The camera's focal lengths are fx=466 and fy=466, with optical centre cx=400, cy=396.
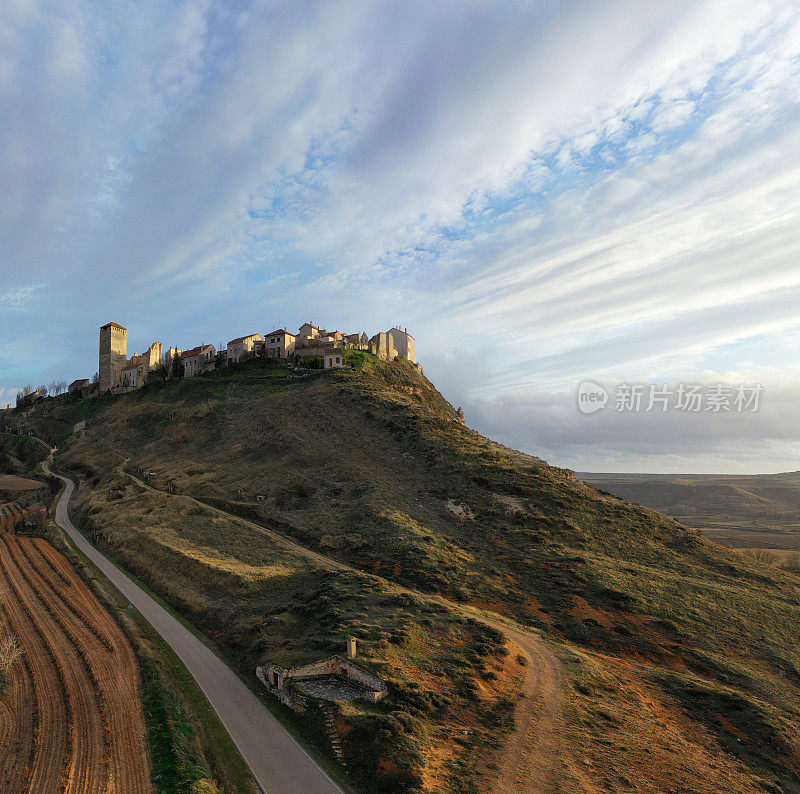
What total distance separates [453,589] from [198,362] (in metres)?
97.7

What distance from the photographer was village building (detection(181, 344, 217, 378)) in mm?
117750

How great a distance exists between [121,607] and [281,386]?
67178 millimetres

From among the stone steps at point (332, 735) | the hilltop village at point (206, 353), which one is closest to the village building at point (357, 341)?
the hilltop village at point (206, 353)

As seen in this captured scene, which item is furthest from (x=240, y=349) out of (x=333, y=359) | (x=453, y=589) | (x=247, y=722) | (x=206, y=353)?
(x=247, y=722)

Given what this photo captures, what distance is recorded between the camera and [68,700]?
22844mm

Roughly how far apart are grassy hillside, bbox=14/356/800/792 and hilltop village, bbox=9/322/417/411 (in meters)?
29.4

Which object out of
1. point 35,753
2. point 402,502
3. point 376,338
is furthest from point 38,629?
point 376,338

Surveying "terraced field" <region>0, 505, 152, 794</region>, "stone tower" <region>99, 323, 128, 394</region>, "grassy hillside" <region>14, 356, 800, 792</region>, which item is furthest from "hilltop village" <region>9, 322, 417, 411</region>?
"terraced field" <region>0, 505, 152, 794</region>

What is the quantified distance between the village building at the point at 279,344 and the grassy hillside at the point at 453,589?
2939 cm

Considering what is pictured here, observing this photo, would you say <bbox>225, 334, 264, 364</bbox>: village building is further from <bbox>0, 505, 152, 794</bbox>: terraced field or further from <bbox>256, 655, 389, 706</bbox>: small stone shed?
<bbox>256, 655, 389, 706</bbox>: small stone shed

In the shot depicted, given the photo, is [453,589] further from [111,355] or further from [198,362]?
[111,355]

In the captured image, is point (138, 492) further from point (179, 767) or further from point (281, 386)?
point (179, 767)

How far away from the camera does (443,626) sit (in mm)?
32594

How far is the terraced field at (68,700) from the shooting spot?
17.9 meters
